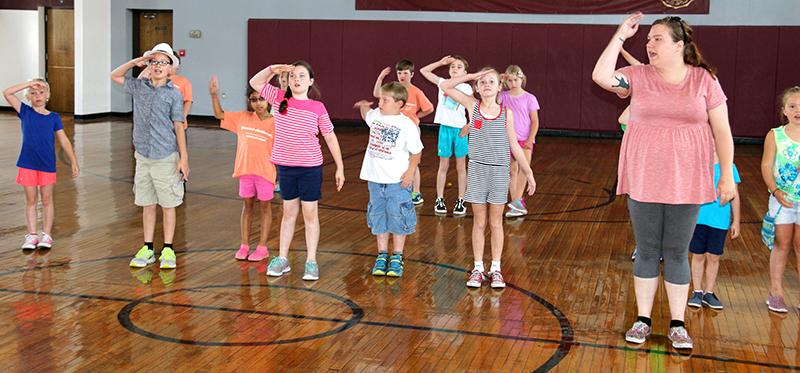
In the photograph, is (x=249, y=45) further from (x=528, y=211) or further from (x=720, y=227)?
(x=720, y=227)

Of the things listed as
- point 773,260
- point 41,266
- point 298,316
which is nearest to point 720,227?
point 773,260

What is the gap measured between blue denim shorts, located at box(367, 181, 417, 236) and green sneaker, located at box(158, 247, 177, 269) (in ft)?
4.36

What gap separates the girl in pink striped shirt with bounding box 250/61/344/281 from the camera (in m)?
6.12

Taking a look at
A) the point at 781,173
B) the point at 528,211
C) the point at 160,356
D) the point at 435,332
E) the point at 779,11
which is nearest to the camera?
the point at 160,356

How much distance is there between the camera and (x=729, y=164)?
4656 mm

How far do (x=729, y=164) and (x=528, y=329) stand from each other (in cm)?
138

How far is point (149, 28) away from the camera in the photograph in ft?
67.3

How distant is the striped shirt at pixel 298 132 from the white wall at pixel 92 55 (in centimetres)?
1396

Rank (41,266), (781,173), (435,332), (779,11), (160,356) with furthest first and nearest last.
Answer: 1. (779,11)
2. (41,266)
3. (781,173)
4. (435,332)
5. (160,356)

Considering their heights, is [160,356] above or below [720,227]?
below

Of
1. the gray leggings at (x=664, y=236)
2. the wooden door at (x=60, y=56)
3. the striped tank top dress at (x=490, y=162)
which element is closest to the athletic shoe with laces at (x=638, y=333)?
the gray leggings at (x=664, y=236)

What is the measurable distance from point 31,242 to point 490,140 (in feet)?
11.1

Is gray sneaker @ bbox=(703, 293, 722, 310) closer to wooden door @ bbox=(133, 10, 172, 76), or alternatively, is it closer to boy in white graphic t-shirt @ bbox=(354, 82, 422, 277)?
boy in white graphic t-shirt @ bbox=(354, 82, 422, 277)

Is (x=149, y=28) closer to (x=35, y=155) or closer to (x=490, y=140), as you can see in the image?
(x=35, y=155)
